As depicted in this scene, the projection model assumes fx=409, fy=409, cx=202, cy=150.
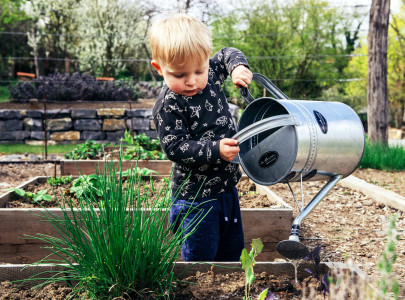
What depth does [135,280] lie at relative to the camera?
1438mm

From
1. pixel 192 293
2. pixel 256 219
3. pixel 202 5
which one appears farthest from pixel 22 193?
pixel 202 5

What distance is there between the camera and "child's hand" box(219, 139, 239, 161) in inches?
60.8

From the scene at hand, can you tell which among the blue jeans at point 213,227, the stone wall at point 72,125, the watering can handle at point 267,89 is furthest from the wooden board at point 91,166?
the stone wall at point 72,125

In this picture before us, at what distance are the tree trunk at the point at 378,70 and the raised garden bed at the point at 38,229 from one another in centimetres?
459

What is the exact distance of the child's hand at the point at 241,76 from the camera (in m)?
1.76

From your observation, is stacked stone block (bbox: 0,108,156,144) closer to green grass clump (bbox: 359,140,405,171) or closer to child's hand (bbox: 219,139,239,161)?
green grass clump (bbox: 359,140,405,171)

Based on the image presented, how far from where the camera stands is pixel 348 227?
318 cm

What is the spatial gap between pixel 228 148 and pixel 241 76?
394 millimetres

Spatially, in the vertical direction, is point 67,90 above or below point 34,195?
above

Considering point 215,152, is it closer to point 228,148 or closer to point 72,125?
point 228,148

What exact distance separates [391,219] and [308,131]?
23.5 inches

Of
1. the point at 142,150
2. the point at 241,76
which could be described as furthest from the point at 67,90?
the point at 241,76

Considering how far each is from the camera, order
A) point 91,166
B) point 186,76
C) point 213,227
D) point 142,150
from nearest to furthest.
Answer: point 186,76, point 213,227, point 91,166, point 142,150

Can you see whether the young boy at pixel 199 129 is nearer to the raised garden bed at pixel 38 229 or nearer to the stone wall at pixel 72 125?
the raised garden bed at pixel 38 229
